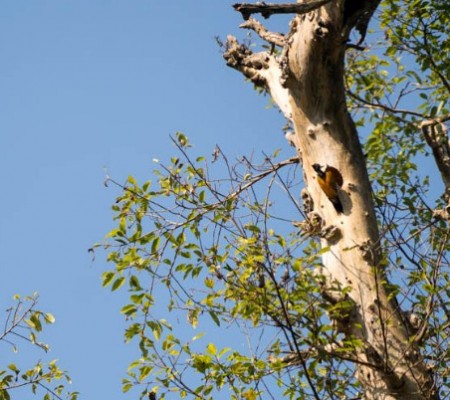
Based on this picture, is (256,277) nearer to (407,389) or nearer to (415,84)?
(407,389)

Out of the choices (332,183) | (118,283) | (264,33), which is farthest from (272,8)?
(118,283)

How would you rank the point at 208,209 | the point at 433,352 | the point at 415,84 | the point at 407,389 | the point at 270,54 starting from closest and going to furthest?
the point at 407,389 → the point at 433,352 → the point at 208,209 → the point at 270,54 → the point at 415,84

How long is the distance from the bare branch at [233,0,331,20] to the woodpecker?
1.10 m

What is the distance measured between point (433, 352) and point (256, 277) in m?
1.23

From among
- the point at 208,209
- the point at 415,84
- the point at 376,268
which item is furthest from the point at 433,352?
Result: the point at 415,84

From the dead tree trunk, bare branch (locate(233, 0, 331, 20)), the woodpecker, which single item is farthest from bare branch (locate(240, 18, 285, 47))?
the woodpecker

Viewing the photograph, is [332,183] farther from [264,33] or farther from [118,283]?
[264,33]

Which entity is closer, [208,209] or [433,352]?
[433,352]

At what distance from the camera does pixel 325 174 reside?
493 centimetres

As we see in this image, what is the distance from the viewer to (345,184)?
4902mm

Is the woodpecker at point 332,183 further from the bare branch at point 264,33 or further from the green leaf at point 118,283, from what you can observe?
the green leaf at point 118,283

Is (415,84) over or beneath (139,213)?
over

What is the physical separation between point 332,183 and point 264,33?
1935 millimetres

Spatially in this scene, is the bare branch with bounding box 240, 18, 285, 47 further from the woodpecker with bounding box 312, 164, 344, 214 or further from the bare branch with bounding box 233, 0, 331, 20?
the woodpecker with bounding box 312, 164, 344, 214
